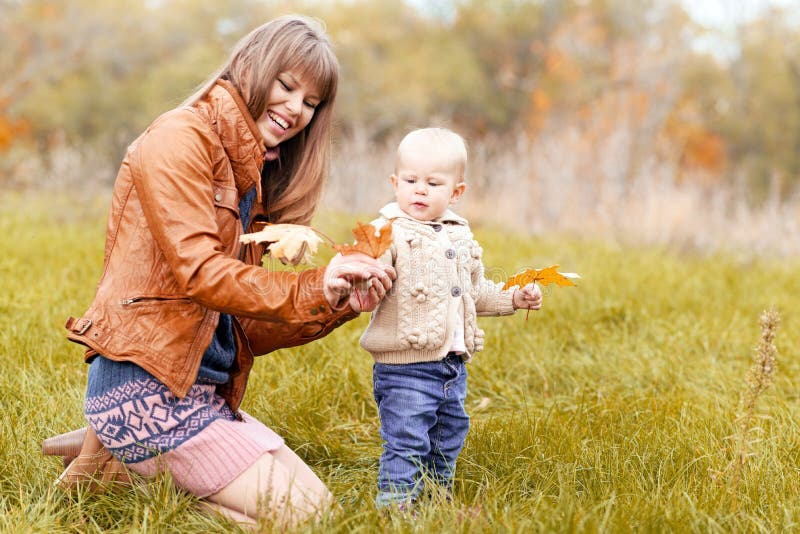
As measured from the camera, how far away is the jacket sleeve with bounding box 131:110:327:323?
6.92 ft

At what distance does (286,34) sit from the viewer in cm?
241

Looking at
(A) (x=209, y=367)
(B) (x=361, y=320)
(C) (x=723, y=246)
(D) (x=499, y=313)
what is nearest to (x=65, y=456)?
(A) (x=209, y=367)

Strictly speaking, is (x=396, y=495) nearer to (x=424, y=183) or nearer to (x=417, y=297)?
(x=417, y=297)

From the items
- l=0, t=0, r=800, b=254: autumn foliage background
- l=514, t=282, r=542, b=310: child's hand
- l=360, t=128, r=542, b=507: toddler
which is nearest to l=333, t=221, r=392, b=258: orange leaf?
l=360, t=128, r=542, b=507: toddler

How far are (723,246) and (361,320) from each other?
4994mm

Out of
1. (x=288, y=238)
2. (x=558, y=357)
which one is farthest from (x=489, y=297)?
(x=558, y=357)

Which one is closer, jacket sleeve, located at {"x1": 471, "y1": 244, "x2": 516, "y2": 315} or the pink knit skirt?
the pink knit skirt

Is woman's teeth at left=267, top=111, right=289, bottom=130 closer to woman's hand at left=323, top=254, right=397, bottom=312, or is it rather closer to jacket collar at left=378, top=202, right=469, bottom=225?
jacket collar at left=378, top=202, right=469, bottom=225

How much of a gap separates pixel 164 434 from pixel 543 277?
1198mm

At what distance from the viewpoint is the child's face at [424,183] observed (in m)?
2.33

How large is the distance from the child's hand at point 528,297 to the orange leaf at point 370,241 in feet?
2.01

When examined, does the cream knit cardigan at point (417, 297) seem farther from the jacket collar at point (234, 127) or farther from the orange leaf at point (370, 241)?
the jacket collar at point (234, 127)

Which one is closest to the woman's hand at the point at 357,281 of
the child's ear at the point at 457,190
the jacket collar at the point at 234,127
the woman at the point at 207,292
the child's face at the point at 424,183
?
the woman at the point at 207,292

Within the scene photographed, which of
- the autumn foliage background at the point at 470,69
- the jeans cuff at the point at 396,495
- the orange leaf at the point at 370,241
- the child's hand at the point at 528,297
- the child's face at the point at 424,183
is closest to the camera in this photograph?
the orange leaf at the point at 370,241
